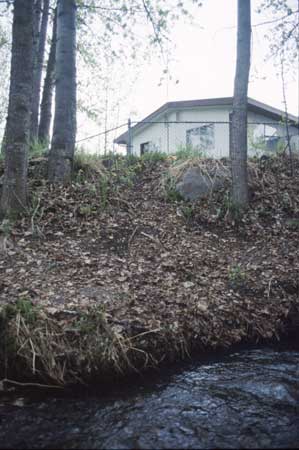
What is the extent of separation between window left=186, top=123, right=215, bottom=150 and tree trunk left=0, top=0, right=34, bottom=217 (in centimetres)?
879

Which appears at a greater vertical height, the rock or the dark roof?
the dark roof

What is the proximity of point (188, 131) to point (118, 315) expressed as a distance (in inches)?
457

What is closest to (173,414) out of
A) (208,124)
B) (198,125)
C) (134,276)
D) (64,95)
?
(134,276)

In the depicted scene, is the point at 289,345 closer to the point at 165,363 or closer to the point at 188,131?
the point at 165,363

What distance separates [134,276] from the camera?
13.6 feet

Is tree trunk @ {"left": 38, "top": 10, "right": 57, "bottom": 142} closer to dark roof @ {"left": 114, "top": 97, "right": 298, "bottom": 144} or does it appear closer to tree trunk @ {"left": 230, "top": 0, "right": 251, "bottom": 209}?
dark roof @ {"left": 114, "top": 97, "right": 298, "bottom": 144}

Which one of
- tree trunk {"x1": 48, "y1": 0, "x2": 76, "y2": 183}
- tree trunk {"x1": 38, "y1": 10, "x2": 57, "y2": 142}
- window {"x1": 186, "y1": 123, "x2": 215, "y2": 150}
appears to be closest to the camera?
tree trunk {"x1": 48, "y1": 0, "x2": 76, "y2": 183}

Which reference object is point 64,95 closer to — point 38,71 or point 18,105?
point 18,105

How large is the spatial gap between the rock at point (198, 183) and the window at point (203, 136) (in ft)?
22.1

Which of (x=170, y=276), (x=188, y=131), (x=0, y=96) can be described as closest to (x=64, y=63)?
(x=170, y=276)

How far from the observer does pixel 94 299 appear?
3557 mm

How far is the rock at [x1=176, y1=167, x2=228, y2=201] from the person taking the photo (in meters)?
6.36

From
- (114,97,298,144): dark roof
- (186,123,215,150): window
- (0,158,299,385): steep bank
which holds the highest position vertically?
(114,97,298,144): dark roof

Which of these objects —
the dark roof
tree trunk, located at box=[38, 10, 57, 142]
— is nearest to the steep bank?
tree trunk, located at box=[38, 10, 57, 142]
